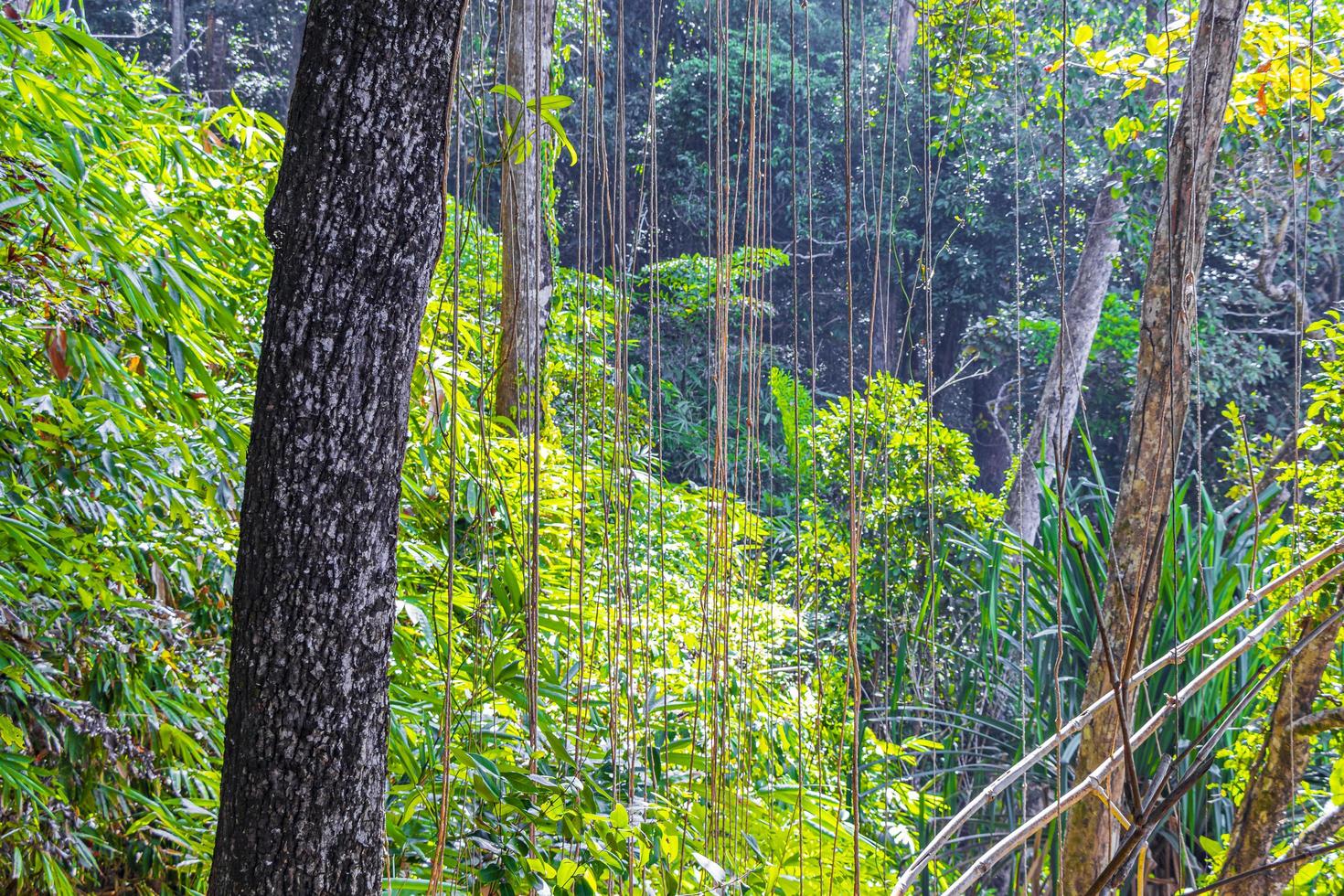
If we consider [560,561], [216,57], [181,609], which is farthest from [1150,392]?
[216,57]

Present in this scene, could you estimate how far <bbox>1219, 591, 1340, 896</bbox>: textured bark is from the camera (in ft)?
3.80

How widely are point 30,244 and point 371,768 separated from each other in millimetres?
791

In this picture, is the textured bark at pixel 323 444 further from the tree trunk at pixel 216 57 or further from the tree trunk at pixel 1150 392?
the tree trunk at pixel 216 57

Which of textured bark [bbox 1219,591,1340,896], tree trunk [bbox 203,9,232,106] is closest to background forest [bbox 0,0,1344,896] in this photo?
textured bark [bbox 1219,591,1340,896]

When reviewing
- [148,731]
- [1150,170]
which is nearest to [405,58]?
[148,731]

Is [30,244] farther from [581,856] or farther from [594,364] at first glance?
[594,364]

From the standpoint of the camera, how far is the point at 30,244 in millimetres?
1098

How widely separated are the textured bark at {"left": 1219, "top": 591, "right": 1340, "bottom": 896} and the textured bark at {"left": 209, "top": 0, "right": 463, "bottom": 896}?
101 centimetres

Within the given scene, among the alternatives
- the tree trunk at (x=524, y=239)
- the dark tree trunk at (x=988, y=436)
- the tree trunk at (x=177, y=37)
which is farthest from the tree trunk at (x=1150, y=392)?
the tree trunk at (x=177, y=37)

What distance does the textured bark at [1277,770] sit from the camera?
3.80ft

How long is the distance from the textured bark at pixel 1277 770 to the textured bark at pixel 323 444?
1007 millimetres

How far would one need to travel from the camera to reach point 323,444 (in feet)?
2.03

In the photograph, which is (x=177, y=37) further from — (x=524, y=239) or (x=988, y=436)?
(x=524, y=239)

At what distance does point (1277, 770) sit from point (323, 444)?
1.15m
